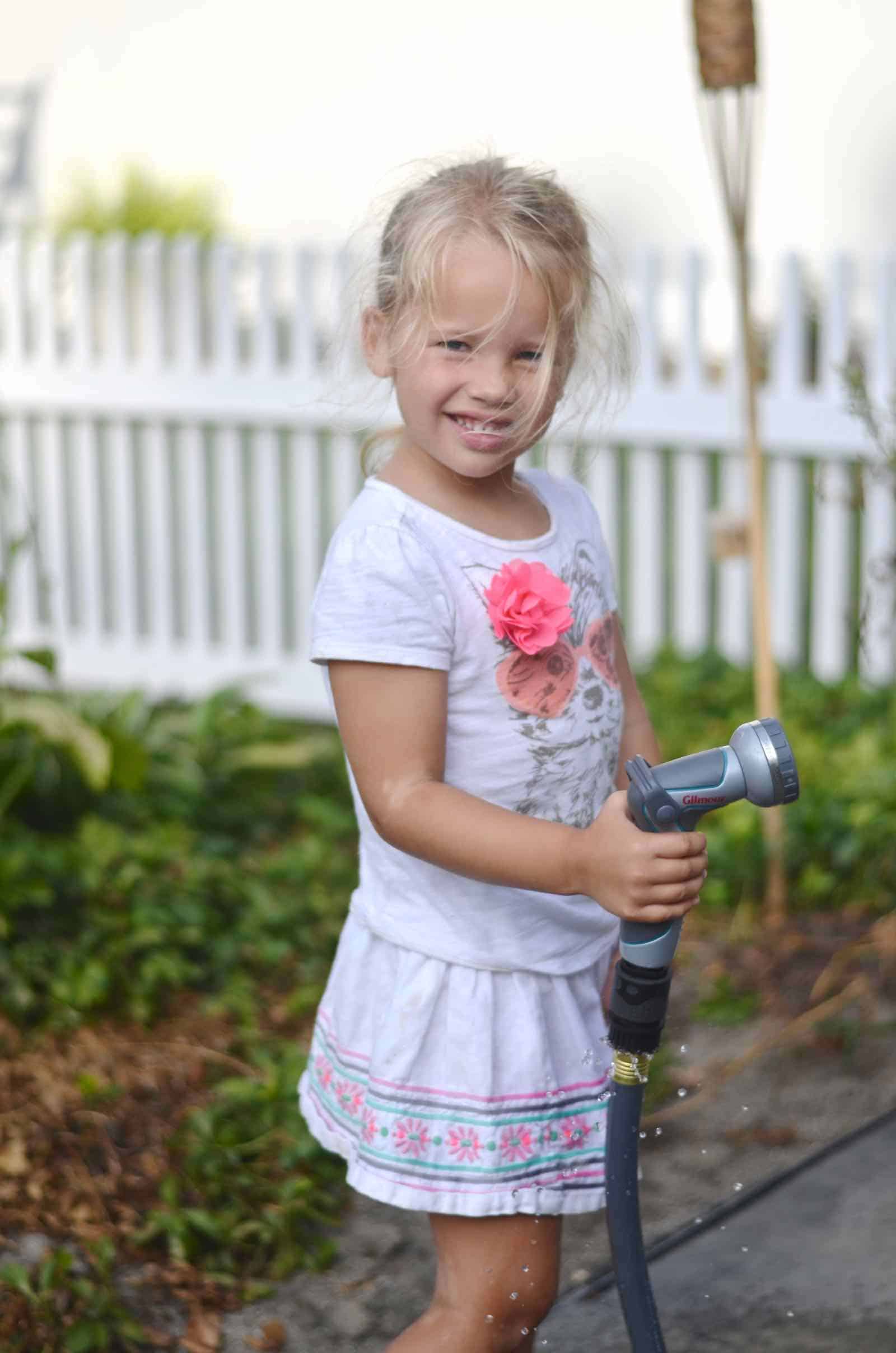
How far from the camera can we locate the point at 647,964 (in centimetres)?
168

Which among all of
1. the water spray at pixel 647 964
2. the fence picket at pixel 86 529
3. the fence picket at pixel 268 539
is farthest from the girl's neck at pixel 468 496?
the fence picket at pixel 86 529

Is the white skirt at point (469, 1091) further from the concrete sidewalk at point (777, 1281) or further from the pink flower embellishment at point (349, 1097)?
the concrete sidewalk at point (777, 1281)

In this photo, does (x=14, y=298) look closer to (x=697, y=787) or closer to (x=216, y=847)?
(x=216, y=847)

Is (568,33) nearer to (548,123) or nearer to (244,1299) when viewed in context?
(548,123)

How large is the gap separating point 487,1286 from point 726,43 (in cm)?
264

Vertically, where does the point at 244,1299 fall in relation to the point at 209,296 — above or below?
below

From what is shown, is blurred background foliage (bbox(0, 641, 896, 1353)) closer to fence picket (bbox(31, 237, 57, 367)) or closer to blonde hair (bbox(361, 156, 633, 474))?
blonde hair (bbox(361, 156, 633, 474))

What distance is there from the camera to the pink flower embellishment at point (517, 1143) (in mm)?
1934

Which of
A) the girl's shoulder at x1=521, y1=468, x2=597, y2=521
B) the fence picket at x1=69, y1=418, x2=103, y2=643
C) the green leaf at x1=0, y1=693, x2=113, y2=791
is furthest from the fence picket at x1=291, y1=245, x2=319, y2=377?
the girl's shoulder at x1=521, y1=468, x2=597, y2=521

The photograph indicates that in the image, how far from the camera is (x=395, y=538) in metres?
1.88

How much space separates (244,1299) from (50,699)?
7.50 ft

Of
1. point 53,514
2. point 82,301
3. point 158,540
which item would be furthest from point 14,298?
point 158,540

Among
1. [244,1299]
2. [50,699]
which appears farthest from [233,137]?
[244,1299]

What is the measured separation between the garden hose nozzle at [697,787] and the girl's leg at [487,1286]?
1.54 feet
